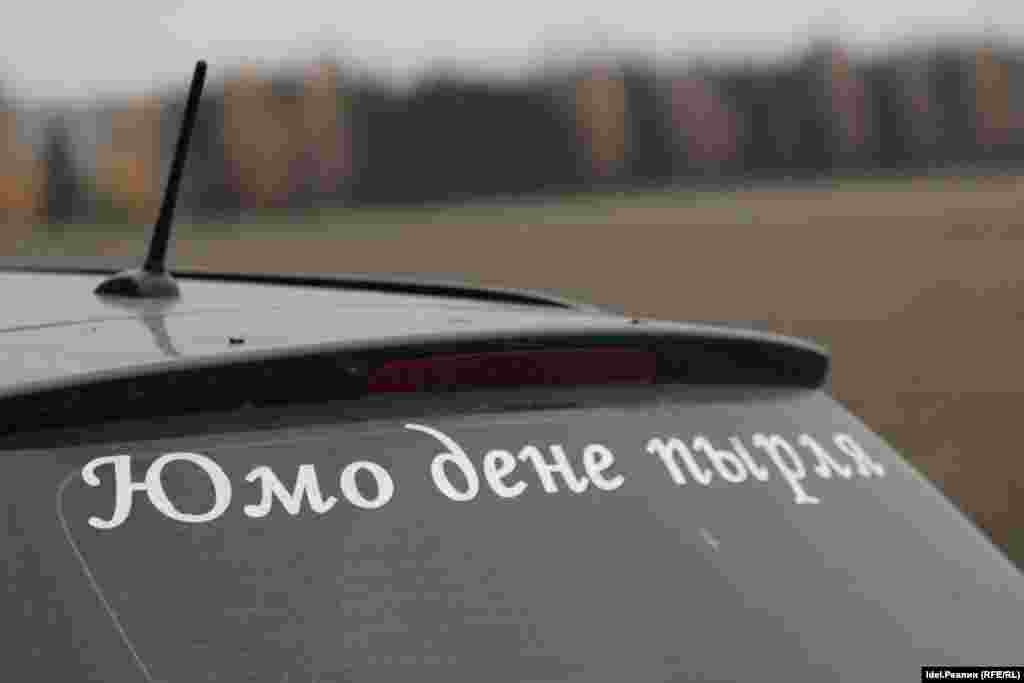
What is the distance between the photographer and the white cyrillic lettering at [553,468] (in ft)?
7.00

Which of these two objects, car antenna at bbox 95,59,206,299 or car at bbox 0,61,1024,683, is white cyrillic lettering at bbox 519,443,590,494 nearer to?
car at bbox 0,61,1024,683

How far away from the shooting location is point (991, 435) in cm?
1611

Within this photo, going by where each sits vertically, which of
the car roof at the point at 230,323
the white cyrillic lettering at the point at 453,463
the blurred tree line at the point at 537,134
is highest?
the car roof at the point at 230,323

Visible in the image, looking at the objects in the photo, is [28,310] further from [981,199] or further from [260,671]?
[981,199]

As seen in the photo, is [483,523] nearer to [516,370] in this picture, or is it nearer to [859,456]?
[516,370]

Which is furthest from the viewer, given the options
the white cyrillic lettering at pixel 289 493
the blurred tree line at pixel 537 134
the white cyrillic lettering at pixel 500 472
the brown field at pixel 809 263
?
the blurred tree line at pixel 537 134

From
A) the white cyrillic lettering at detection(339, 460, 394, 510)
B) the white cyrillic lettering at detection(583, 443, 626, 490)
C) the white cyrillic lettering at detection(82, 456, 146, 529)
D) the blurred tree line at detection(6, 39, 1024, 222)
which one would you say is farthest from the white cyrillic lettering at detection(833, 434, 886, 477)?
the blurred tree line at detection(6, 39, 1024, 222)

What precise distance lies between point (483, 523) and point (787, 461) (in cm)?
47

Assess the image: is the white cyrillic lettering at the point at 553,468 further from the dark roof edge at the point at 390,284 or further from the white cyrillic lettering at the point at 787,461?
the dark roof edge at the point at 390,284

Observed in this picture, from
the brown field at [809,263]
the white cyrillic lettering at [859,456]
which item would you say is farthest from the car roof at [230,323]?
the brown field at [809,263]

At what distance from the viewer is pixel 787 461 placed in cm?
238

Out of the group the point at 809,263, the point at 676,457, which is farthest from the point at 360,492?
the point at 809,263

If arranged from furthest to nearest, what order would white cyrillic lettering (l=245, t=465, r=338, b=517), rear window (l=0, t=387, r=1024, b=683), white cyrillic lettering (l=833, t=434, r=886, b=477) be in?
white cyrillic lettering (l=833, t=434, r=886, b=477) < white cyrillic lettering (l=245, t=465, r=338, b=517) < rear window (l=0, t=387, r=1024, b=683)

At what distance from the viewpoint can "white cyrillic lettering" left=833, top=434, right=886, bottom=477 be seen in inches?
96.6
